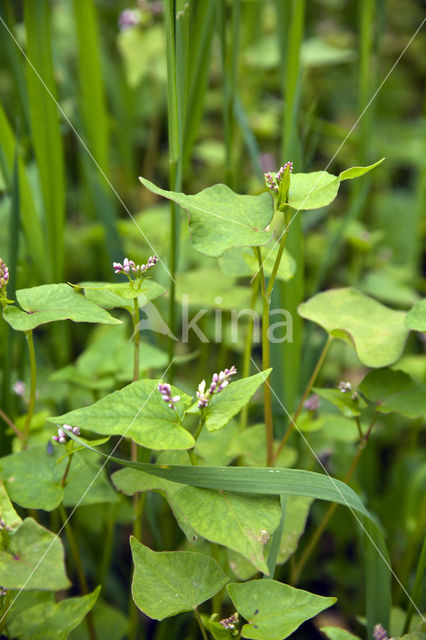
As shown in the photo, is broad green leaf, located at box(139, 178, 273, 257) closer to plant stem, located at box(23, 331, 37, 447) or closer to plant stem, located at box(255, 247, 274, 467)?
plant stem, located at box(255, 247, 274, 467)

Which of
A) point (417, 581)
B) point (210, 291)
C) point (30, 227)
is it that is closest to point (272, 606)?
point (417, 581)

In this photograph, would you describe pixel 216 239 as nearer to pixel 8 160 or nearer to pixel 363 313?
pixel 363 313

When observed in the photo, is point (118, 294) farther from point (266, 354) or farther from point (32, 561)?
point (32, 561)

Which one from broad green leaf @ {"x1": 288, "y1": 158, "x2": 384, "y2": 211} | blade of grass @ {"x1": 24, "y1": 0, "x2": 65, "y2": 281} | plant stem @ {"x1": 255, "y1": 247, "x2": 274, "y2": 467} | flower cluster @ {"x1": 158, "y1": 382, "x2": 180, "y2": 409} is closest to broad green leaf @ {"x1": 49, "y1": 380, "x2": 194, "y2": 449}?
flower cluster @ {"x1": 158, "y1": 382, "x2": 180, "y2": 409}

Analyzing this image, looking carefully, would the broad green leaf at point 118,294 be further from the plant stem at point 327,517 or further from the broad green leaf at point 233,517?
the plant stem at point 327,517

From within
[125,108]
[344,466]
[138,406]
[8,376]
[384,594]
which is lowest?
[344,466]

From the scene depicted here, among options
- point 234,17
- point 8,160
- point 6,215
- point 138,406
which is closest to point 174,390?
point 138,406

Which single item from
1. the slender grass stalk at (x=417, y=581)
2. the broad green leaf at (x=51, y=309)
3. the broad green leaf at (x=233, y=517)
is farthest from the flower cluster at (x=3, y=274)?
the slender grass stalk at (x=417, y=581)

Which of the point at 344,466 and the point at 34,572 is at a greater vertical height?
the point at 34,572
